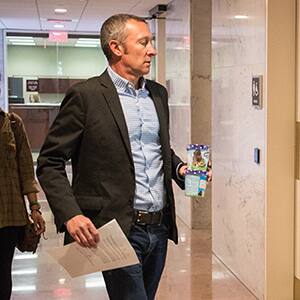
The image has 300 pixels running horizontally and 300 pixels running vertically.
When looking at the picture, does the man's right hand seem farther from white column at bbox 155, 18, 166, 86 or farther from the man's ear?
white column at bbox 155, 18, 166, 86

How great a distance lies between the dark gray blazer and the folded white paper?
0.08m

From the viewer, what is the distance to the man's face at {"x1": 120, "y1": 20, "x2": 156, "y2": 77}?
2.38m

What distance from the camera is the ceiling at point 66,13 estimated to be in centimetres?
871

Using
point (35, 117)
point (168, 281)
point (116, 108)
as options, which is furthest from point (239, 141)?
point (35, 117)

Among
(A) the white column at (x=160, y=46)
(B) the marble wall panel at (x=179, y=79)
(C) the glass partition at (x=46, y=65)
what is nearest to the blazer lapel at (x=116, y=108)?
(B) the marble wall panel at (x=179, y=79)

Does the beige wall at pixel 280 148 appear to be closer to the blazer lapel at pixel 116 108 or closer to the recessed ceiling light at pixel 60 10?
the blazer lapel at pixel 116 108

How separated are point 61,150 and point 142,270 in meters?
0.63

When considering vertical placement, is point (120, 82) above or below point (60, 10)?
below

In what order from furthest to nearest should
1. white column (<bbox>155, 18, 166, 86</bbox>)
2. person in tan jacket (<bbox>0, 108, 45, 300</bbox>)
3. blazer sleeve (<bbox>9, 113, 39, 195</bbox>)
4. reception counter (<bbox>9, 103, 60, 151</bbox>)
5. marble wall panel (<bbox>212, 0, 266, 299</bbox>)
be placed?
reception counter (<bbox>9, 103, 60, 151</bbox>) < white column (<bbox>155, 18, 166, 86</bbox>) < marble wall panel (<bbox>212, 0, 266, 299</bbox>) < blazer sleeve (<bbox>9, 113, 39, 195</bbox>) < person in tan jacket (<bbox>0, 108, 45, 300</bbox>)

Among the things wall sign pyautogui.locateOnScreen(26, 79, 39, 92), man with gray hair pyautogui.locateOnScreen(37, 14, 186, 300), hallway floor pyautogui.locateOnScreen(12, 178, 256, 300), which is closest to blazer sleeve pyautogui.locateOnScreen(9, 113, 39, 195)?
man with gray hair pyautogui.locateOnScreen(37, 14, 186, 300)

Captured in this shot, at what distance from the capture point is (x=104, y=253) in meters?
2.25

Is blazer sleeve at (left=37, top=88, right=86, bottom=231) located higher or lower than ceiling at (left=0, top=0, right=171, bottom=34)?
lower

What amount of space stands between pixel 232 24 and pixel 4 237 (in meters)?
2.80

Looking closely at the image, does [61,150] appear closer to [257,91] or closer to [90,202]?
[90,202]
